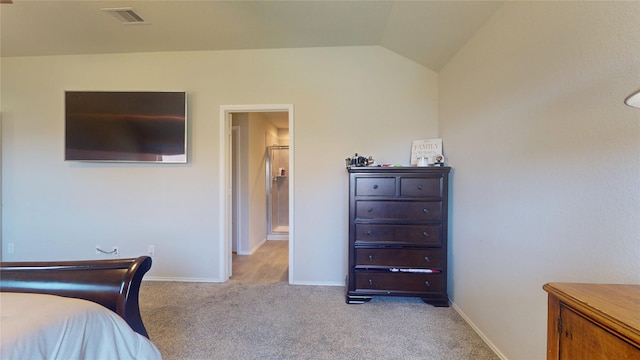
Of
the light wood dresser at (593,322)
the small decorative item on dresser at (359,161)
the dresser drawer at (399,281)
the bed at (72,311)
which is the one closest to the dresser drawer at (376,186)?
the small decorative item on dresser at (359,161)

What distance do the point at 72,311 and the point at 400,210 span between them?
212 cm

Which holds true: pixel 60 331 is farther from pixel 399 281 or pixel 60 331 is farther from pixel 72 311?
pixel 399 281

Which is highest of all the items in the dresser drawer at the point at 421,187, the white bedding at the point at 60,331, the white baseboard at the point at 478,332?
the dresser drawer at the point at 421,187

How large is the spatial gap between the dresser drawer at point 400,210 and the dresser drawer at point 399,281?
509 millimetres

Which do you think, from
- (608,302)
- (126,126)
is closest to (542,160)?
(608,302)

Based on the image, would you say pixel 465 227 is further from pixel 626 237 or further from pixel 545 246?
pixel 626 237

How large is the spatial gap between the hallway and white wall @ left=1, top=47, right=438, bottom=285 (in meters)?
0.36

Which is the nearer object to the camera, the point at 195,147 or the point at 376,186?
the point at 376,186

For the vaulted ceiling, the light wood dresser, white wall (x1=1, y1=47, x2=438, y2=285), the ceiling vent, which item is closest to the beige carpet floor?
white wall (x1=1, y1=47, x2=438, y2=285)

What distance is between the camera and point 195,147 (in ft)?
9.16

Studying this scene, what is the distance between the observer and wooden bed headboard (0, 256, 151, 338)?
114 centimetres

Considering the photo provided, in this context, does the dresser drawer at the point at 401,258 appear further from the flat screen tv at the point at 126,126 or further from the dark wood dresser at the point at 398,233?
the flat screen tv at the point at 126,126

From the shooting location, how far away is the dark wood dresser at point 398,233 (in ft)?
7.34

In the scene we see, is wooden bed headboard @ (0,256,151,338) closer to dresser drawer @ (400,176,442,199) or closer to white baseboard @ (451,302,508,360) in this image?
dresser drawer @ (400,176,442,199)
